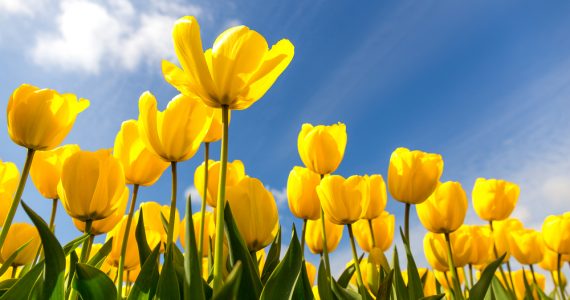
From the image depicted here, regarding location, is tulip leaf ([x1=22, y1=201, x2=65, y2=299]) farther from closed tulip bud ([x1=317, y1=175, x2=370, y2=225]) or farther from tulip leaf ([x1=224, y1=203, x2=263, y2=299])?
closed tulip bud ([x1=317, y1=175, x2=370, y2=225])

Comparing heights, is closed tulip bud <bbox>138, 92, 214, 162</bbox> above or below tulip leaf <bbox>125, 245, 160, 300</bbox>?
above

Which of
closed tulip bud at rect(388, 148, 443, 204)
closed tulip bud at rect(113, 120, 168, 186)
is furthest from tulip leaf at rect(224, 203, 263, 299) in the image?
closed tulip bud at rect(388, 148, 443, 204)

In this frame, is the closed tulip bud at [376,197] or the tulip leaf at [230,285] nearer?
the tulip leaf at [230,285]

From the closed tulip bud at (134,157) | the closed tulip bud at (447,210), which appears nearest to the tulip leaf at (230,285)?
the closed tulip bud at (134,157)

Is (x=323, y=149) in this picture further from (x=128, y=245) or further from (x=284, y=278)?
(x=284, y=278)

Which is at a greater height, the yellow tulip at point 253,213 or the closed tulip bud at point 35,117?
the closed tulip bud at point 35,117

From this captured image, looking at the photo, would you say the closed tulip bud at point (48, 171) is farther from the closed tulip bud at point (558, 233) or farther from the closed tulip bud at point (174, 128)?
the closed tulip bud at point (558, 233)
